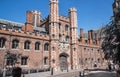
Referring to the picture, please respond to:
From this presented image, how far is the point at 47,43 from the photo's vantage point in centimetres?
3388

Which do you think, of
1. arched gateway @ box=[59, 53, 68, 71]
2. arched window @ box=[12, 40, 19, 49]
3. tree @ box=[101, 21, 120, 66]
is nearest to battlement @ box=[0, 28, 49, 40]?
arched window @ box=[12, 40, 19, 49]

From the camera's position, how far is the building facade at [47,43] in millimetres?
28047

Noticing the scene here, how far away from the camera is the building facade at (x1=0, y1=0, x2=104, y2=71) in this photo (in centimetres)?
2805

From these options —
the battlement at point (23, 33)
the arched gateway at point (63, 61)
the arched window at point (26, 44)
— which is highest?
the battlement at point (23, 33)

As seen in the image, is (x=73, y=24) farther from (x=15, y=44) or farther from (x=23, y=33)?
(x=15, y=44)

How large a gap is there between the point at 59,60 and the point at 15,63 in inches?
468

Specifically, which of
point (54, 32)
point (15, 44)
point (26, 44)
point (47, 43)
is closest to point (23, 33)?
point (26, 44)

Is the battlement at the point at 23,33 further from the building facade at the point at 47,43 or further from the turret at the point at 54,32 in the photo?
the turret at the point at 54,32

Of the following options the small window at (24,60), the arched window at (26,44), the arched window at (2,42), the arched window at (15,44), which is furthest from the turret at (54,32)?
the arched window at (2,42)

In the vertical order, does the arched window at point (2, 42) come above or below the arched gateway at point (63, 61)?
above

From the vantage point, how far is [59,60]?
35469 millimetres

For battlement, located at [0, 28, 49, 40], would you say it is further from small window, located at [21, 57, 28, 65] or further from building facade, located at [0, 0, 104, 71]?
small window, located at [21, 57, 28, 65]

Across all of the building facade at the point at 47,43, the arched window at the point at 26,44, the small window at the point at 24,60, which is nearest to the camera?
the building facade at the point at 47,43

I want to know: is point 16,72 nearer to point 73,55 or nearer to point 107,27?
point 107,27
